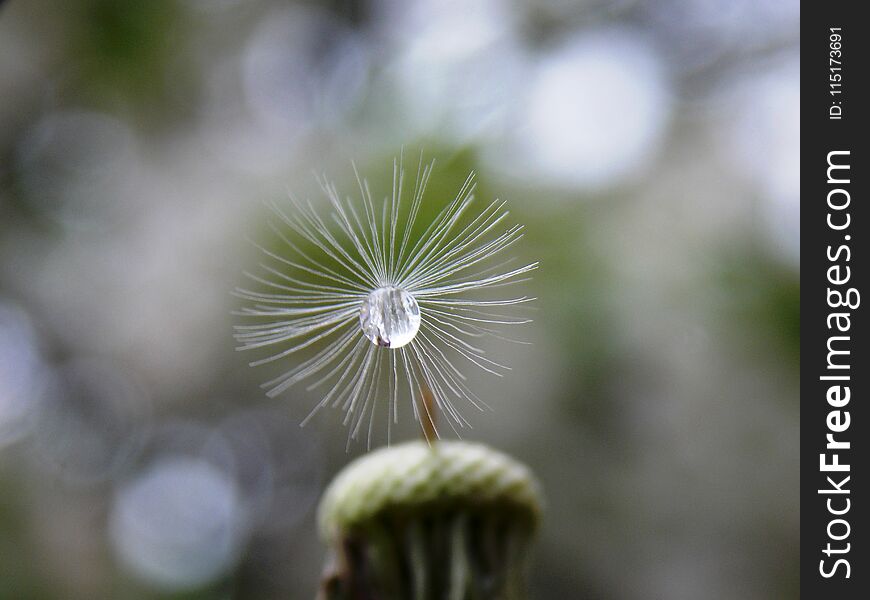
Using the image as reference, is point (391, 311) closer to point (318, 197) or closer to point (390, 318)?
→ point (390, 318)

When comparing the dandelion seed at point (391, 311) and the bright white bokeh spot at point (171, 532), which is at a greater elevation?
the dandelion seed at point (391, 311)

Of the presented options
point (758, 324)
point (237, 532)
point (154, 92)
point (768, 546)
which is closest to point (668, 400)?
point (758, 324)

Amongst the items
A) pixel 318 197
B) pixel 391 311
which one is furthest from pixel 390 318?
pixel 318 197

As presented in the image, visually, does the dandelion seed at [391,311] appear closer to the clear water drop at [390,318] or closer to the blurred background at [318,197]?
the clear water drop at [390,318]

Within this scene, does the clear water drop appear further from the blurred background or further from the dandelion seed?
the blurred background

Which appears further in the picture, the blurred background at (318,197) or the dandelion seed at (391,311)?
the blurred background at (318,197)

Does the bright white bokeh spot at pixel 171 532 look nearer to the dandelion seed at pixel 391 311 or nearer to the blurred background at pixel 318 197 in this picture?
the blurred background at pixel 318 197

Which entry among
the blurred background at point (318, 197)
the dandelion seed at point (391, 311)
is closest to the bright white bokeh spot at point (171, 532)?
the blurred background at point (318, 197)
